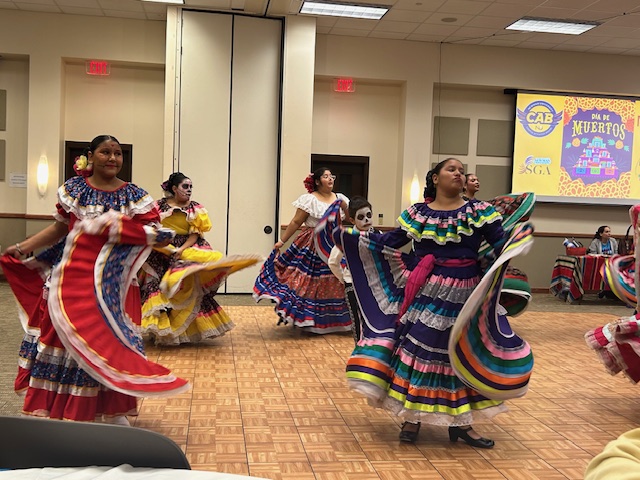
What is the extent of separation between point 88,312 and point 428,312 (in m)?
1.56

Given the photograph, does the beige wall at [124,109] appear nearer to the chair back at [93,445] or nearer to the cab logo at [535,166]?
the cab logo at [535,166]

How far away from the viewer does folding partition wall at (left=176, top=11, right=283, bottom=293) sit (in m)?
8.52

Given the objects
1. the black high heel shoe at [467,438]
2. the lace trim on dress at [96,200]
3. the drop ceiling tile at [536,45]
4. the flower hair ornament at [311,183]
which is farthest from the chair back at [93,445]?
the drop ceiling tile at [536,45]

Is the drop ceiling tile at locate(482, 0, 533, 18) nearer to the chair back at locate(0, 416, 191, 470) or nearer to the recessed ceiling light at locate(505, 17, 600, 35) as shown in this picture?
the recessed ceiling light at locate(505, 17, 600, 35)

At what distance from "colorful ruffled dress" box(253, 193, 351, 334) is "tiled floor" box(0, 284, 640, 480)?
16.6 inches


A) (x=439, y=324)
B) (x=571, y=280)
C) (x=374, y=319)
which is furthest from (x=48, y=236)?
(x=571, y=280)

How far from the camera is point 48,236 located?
309cm

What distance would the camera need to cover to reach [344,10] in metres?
8.50

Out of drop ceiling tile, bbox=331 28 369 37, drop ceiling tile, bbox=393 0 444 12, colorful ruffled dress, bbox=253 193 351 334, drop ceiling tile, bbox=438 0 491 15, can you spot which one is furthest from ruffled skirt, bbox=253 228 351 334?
drop ceiling tile, bbox=331 28 369 37

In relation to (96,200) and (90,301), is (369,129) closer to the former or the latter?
(96,200)

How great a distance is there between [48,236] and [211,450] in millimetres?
1254

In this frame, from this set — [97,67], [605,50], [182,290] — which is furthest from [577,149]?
[182,290]

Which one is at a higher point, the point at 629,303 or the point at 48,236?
the point at 48,236

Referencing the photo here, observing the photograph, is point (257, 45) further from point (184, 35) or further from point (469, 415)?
point (469, 415)
